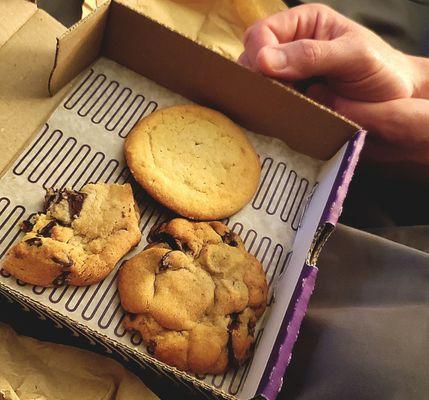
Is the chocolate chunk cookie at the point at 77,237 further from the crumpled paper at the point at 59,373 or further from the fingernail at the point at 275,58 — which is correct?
the fingernail at the point at 275,58

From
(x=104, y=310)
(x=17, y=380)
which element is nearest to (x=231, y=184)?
(x=104, y=310)

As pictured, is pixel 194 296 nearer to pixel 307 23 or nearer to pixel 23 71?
pixel 23 71

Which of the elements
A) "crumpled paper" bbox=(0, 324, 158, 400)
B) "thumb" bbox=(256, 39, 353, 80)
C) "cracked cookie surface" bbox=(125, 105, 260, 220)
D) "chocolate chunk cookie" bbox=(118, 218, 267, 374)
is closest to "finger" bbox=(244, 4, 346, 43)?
"thumb" bbox=(256, 39, 353, 80)

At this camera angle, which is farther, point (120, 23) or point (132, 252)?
point (120, 23)

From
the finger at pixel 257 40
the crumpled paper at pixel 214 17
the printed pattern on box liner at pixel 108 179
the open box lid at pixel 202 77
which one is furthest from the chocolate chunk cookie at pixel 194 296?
the crumpled paper at pixel 214 17

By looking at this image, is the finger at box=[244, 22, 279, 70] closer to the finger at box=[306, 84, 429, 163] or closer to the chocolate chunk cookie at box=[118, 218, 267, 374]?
the finger at box=[306, 84, 429, 163]

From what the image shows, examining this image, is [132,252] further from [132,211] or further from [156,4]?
[156,4]
